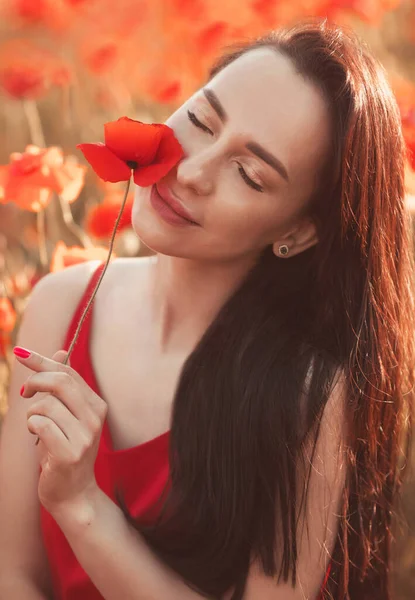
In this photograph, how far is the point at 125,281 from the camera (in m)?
1.54

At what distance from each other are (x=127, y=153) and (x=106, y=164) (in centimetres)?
3

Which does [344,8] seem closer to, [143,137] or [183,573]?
[143,137]

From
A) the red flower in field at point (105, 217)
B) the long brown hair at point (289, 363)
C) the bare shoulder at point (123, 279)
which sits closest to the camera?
the long brown hair at point (289, 363)

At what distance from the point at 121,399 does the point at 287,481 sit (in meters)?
0.28

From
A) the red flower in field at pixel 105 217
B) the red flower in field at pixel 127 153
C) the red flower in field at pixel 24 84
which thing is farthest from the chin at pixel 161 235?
the red flower in field at pixel 24 84

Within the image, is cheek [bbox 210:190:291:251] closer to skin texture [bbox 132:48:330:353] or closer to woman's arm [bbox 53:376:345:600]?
skin texture [bbox 132:48:330:353]

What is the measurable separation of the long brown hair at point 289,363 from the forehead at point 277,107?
0.03 metres

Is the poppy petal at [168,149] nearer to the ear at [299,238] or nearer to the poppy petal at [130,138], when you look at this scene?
the poppy petal at [130,138]

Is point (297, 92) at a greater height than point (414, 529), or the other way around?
point (297, 92)

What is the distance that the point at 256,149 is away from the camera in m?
1.21

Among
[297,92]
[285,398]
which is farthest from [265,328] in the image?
[297,92]

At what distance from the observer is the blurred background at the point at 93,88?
5.64ft

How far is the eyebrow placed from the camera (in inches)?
47.7

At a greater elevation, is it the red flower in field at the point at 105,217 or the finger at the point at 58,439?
the red flower in field at the point at 105,217
